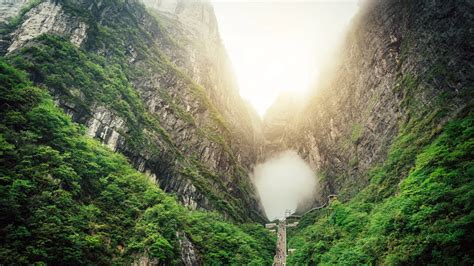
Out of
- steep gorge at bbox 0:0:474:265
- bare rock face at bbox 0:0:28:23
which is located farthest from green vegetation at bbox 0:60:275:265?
bare rock face at bbox 0:0:28:23

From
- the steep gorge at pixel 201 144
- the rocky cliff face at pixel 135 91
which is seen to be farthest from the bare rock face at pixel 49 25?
the steep gorge at pixel 201 144

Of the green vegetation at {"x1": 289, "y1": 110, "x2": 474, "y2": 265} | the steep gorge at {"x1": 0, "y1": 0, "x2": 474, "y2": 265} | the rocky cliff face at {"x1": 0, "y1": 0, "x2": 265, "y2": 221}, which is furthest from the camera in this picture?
the rocky cliff face at {"x1": 0, "y1": 0, "x2": 265, "y2": 221}

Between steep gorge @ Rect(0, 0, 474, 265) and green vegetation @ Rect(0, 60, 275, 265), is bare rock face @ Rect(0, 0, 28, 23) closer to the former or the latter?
steep gorge @ Rect(0, 0, 474, 265)

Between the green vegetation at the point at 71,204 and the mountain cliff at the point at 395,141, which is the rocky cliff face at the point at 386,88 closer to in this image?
the mountain cliff at the point at 395,141

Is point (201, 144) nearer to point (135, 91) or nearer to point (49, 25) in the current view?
point (135, 91)

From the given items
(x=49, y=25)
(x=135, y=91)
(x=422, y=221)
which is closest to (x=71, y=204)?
(x=422, y=221)

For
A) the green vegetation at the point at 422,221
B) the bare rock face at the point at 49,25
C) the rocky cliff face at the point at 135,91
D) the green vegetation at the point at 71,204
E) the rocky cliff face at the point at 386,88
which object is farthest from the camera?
the bare rock face at the point at 49,25

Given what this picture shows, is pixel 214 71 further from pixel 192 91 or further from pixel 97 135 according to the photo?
pixel 97 135
